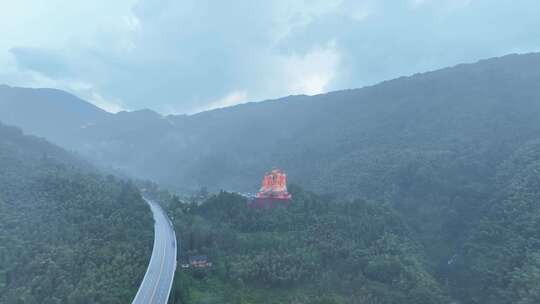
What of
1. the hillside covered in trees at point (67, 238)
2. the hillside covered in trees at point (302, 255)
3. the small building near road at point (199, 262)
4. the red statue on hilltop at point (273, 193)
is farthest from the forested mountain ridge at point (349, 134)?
the hillside covered in trees at point (67, 238)

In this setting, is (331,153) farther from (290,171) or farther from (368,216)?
(368,216)

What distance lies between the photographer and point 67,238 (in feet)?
127

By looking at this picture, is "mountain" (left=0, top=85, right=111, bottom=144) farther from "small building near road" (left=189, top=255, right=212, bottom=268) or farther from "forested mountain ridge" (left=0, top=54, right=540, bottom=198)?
"small building near road" (left=189, top=255, right=212, bottom=268)

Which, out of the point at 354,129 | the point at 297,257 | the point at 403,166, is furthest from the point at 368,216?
the point at 354,129

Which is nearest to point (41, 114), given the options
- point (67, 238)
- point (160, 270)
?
point (67, 238)

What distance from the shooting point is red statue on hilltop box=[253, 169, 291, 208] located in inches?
2130

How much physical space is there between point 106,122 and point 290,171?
11142 centimetres

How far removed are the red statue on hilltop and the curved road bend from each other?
1030 cm

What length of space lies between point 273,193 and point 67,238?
76.1 feet

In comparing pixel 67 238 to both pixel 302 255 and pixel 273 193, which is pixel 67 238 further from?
pixel 273 193

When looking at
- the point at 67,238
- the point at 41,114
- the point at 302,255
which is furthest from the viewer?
the point at 41,114

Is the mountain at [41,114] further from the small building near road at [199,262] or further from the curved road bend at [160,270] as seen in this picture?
the small building near road at [199,262]

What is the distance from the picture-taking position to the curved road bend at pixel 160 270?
34106 mm

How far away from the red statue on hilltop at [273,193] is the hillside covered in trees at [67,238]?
12.7 meters
